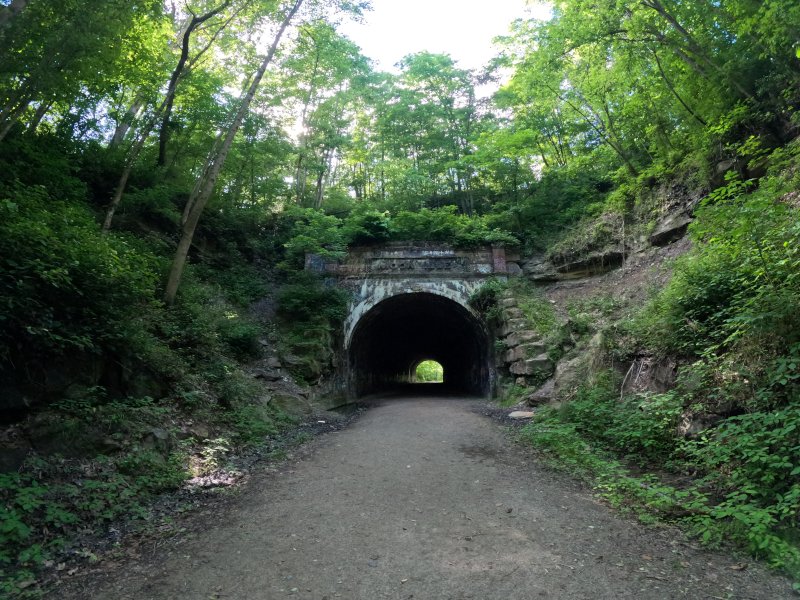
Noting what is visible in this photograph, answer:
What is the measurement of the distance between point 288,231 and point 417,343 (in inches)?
413

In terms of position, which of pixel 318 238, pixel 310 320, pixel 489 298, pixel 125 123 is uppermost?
pixel 125 123

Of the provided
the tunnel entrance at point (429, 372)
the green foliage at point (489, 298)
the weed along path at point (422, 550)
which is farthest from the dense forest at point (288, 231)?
the tunnel entrance at point (429, 372)

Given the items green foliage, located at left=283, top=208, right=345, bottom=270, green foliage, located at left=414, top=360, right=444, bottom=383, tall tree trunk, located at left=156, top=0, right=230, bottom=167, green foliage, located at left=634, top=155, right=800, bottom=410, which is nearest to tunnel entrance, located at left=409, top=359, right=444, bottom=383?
green foliage, located at left=414, top=360, right=444, bottom=383

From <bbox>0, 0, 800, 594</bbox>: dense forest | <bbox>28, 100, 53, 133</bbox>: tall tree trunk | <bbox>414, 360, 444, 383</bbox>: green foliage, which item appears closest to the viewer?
<bbox>0, 0, 800, 594</bbox>: dense forest

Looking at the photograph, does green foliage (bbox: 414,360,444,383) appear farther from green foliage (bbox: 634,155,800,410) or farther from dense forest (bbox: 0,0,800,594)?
green foliage (bbox: 634,155,800,410)

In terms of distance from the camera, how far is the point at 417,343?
2359cm

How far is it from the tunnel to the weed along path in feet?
31.8

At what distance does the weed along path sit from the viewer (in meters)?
2.64

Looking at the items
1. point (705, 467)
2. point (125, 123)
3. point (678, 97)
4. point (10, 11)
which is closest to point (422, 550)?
point (705, 467)

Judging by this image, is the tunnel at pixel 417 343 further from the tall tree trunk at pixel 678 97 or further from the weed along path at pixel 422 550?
the weed along path at pixel 422 550

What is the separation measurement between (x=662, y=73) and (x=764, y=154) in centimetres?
282

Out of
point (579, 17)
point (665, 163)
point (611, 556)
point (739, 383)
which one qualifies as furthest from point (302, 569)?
point (665, 163)

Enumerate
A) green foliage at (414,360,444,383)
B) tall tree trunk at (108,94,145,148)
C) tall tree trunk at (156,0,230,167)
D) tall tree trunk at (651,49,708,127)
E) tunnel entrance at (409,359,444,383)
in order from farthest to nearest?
green foliage at (414,360,444,383), tunnel entrance at (409,359,444,383), tall tree trunk at (108,94,145,148), tall tree trunk at (156,0,230,167), tall tree trunk at (651,49,708,127)

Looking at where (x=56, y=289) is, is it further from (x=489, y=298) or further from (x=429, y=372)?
(x=429, y=372)
